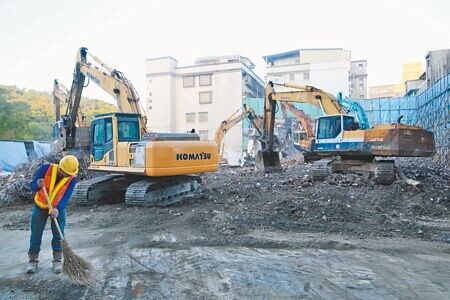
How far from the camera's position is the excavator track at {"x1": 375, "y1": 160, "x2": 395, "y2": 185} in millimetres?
10383

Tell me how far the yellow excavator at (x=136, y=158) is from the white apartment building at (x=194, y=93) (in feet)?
115

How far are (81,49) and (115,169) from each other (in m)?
4.38

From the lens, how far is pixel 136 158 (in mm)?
8070

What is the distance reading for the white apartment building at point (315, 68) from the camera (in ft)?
166

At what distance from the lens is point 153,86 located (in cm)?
4691

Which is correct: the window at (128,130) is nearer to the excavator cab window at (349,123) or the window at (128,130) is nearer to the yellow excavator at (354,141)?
the yellow excavator at (354,141)

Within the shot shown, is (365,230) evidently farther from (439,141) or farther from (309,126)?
(439,141)

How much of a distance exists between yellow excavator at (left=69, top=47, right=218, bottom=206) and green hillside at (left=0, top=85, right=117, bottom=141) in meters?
16.9

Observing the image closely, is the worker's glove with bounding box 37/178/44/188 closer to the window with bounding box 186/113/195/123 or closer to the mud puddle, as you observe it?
the mud puddle

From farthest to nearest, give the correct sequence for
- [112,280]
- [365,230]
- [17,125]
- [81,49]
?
[17,125], [81,49], [365,230], [112,280]

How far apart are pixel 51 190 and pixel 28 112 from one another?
30.1 m

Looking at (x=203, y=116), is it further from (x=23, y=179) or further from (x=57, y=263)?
(x=57, y=263)

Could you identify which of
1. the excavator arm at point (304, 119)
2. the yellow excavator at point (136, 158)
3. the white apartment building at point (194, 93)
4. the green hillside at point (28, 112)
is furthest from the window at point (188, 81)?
the yellow excavator at point (136, 158)

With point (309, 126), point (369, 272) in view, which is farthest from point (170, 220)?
point (309, 126)
